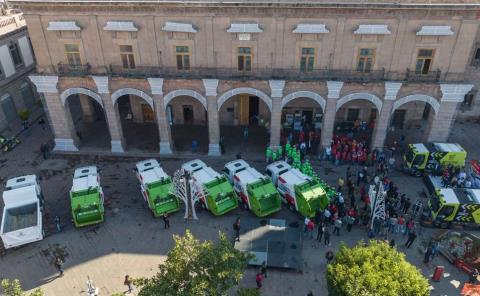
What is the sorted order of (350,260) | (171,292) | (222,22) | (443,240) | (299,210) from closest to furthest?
(171,292)
(350,260)
(443,240)
(299,210)
(222,22)

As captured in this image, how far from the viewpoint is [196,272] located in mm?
16172

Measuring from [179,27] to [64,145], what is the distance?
608 inches

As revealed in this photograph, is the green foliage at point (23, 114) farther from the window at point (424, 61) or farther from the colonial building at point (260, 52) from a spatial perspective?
the window at point (424, 61)

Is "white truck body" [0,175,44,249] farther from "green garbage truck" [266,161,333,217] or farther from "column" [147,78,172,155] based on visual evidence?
"green garbage truck" [266,161,333,217]

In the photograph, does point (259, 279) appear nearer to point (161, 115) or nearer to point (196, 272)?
point (196, 272)

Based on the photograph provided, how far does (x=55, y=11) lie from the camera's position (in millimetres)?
30156

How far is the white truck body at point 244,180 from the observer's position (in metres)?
27.9

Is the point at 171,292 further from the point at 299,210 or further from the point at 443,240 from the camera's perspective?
the point at 443,240

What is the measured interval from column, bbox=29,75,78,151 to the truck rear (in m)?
13.8

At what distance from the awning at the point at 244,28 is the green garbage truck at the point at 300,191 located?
10424mm

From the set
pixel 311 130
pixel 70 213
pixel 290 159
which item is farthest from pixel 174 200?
pixel 311 130

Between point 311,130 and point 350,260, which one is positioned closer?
point 350,260

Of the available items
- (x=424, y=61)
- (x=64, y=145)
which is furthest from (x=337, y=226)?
(x=64, y=145)

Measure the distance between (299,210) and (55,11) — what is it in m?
23.4
